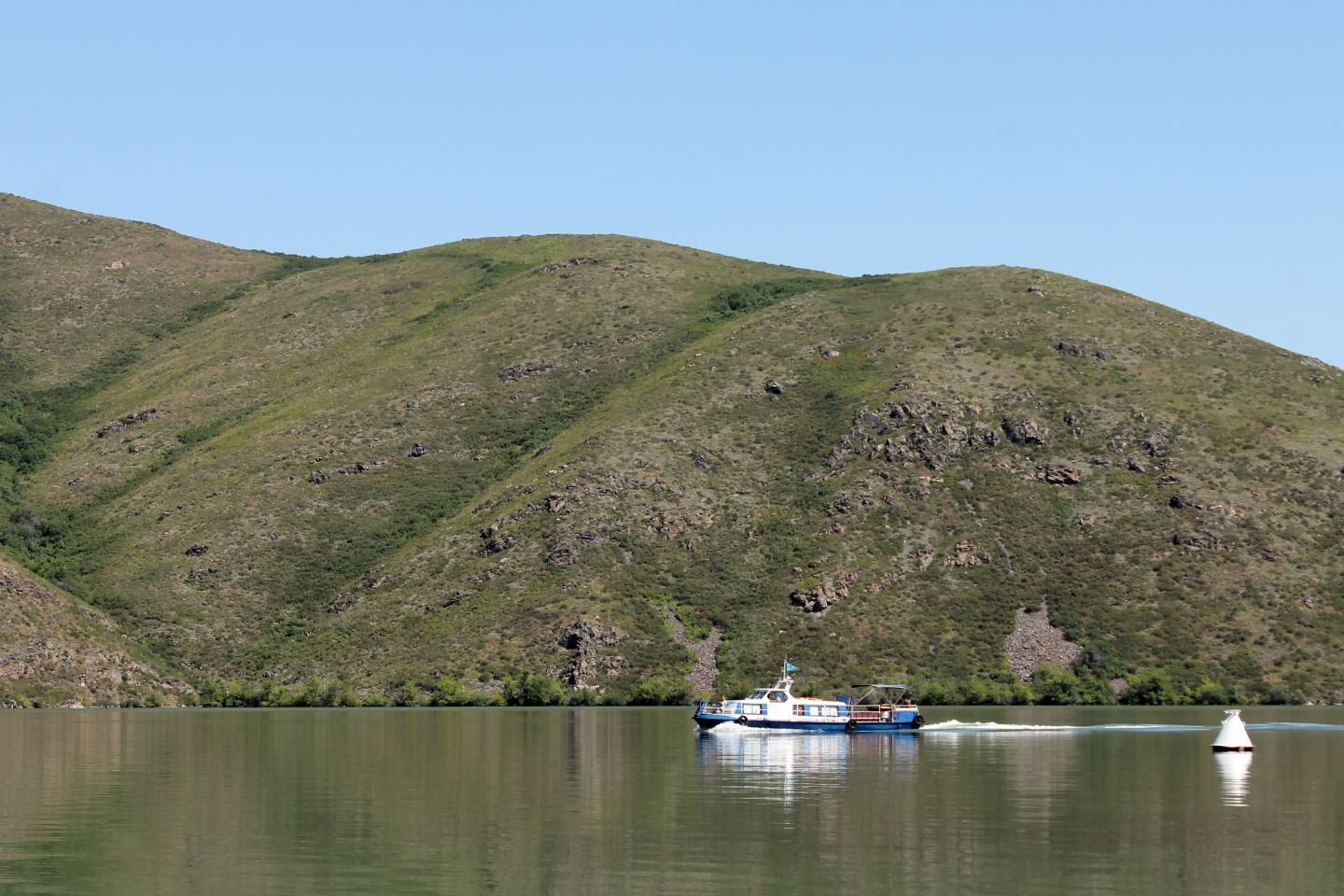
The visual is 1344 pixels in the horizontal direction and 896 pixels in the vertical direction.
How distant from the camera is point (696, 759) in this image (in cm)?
7638

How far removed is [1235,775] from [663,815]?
28.0 m

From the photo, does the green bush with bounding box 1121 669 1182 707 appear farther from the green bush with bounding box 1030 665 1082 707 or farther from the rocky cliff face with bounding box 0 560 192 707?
the rocky cliff face with bounding box 0 560 192 707

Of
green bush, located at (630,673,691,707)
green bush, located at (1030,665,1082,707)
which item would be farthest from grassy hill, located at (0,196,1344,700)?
green bush, located at (630,673,691,707)

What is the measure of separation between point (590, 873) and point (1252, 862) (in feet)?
51.8

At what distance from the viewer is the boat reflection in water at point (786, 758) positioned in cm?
6141

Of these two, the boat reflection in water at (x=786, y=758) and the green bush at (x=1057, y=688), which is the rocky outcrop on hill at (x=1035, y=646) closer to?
the green bush at (x=1057, y=688)

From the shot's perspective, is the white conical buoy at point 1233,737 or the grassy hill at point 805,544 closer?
the white conical buoy at point 1233,737

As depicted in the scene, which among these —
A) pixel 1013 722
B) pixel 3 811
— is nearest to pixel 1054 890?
pixel 3 811

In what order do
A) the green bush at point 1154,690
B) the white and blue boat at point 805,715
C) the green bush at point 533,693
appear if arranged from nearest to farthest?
the white and blue boat at point 805,715
the green bush at point 533,693
the green bush at point 1154,690

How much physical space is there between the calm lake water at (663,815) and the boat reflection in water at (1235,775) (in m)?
0.27

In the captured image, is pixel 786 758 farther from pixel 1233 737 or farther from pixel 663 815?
pixel 663 815

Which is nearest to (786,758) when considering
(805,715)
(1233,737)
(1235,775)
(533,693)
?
(1233,737)

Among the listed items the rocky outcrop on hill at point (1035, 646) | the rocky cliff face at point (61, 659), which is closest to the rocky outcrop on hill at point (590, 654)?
the rocky outcrop on hill at point (1035, 646)

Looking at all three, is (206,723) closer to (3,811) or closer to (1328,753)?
(3,811)
